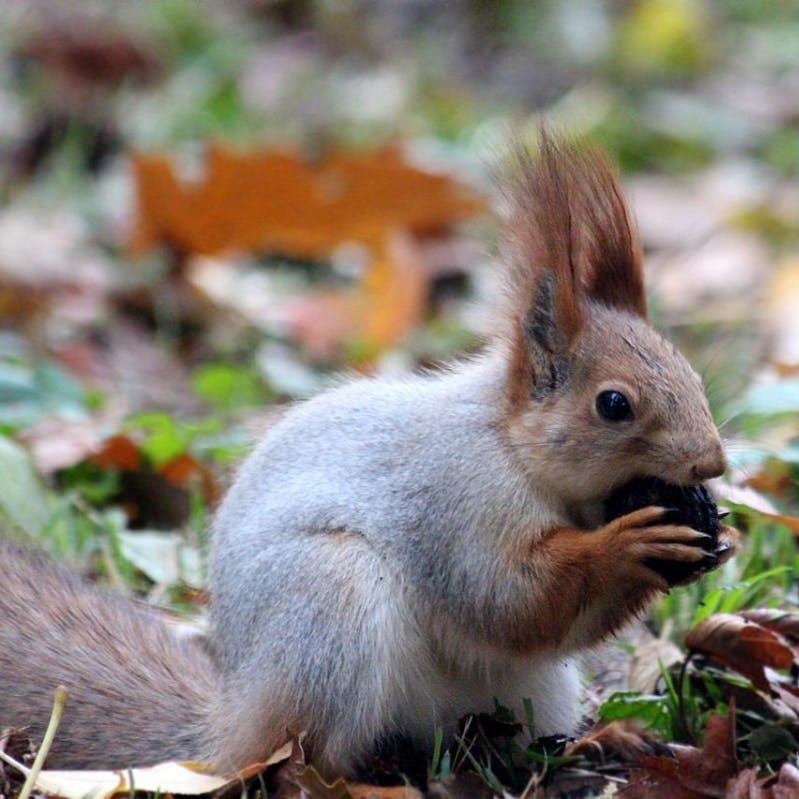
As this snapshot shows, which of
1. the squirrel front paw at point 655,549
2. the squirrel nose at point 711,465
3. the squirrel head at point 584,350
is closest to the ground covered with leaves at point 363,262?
the squirrel head at point 584,350

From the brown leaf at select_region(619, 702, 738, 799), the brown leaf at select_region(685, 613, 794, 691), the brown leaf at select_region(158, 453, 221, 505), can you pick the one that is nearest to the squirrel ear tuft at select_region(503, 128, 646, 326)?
the brown leaf at select_region(685, 613, 794, 691)

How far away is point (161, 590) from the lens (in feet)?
9.73

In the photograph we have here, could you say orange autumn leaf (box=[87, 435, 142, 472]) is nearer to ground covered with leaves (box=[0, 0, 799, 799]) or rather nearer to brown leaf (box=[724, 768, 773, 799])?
ground covered with leaves (box=[0, 0, 799, 799])

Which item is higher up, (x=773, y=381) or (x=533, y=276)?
(x=773, y=381)

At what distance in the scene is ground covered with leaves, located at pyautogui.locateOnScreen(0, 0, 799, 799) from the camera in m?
2.45

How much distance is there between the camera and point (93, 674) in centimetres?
242

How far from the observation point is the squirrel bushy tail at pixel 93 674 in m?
2.37

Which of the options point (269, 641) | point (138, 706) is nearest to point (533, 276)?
point (269, 641)

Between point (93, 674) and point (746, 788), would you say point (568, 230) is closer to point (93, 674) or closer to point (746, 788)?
point (746, 788)

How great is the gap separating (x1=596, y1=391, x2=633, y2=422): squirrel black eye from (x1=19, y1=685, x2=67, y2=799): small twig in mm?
854

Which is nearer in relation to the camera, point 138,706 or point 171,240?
point 138,706

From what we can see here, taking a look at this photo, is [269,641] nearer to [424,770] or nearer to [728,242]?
[424,770]

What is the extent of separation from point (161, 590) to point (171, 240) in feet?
→ 7.10

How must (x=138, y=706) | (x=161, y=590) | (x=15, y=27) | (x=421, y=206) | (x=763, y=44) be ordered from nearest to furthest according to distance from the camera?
(x=138, y=706)
(x=161, y=590)
(x=421, y=206)
(x=15, y=27)
(x=763, y=44)
